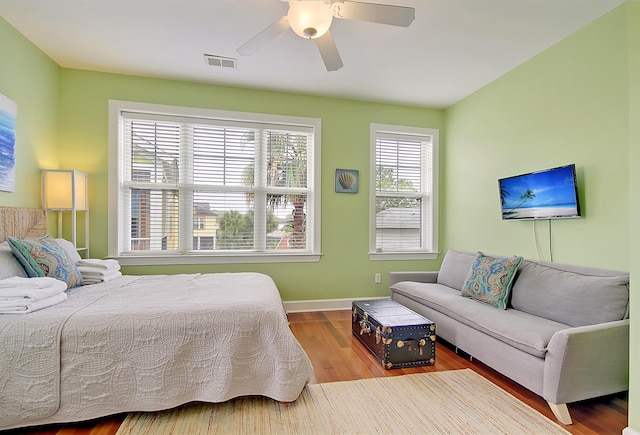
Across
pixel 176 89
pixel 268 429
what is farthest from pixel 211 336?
pixel 176 89

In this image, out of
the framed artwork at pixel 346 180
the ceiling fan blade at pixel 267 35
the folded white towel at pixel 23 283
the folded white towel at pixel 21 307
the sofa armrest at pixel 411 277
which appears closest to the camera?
the folded white towel at pixel 21 307

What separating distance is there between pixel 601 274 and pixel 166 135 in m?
4.21

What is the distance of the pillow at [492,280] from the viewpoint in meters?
2.67

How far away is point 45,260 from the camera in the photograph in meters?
2.31

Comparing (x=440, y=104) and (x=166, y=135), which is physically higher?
(x=440, y=104)

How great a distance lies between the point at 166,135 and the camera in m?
3.62

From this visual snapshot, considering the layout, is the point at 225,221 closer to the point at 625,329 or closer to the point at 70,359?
the point at 70,359

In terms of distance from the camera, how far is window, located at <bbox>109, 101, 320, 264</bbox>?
3537 mm

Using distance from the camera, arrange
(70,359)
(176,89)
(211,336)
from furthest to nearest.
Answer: (176,89) < (211,336) < (70,359)

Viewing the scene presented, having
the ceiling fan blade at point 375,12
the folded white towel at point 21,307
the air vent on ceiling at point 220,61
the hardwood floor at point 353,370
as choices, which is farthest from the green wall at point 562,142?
the folded white towel at point 21,307

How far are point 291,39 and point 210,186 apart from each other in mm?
1860

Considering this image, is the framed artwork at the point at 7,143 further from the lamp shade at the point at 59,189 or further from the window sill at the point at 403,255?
the window sill at the point at 403,255

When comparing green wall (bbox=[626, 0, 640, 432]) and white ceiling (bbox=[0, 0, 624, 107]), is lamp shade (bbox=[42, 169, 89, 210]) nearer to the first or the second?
white ceiling (bbox=[0, 0, 624, 107])

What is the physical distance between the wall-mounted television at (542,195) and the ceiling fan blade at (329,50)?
2.03m
